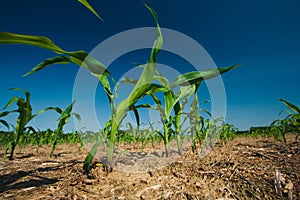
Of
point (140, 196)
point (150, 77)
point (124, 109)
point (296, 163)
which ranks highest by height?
point (150, 77)

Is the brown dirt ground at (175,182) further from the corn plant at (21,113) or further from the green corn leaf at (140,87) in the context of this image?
the corn plant at (21,113)

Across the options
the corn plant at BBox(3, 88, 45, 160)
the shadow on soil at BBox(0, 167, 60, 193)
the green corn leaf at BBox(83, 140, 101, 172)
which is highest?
the corn plant at BBox(3, 88, 45, 160)

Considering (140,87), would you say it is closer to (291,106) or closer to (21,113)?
(21,113)

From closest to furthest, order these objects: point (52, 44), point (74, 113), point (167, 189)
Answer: point (52, 44)
point (167, 189)
point (74, 113)

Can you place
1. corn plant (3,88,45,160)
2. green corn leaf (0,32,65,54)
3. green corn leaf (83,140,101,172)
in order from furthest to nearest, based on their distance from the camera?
corn plant (3,88,45,160) → green corn leaf (83,140,101,172) → green corn leaf (0,32,65,54)

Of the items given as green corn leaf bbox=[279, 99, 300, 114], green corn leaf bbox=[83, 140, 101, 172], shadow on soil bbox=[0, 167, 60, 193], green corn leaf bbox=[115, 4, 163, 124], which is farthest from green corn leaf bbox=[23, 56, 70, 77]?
green corn leaf bbox=[279, 99, 300, 114]

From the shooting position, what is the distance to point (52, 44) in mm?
809

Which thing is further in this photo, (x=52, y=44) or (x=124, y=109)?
(x=124, y=109)

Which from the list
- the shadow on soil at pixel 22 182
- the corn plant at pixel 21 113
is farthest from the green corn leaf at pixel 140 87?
the corn plant at pixel 21 113

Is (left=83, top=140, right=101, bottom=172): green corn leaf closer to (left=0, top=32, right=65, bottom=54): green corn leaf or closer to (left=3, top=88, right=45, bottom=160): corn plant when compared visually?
(left=0, top=32, right=65, bottom=54): green corn leaf

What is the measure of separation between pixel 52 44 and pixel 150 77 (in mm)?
522

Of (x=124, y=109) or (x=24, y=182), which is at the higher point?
(x=124, y=109)

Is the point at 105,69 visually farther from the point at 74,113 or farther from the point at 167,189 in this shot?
the point at 74,113

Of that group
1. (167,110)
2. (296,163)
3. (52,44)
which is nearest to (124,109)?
(52,44)
